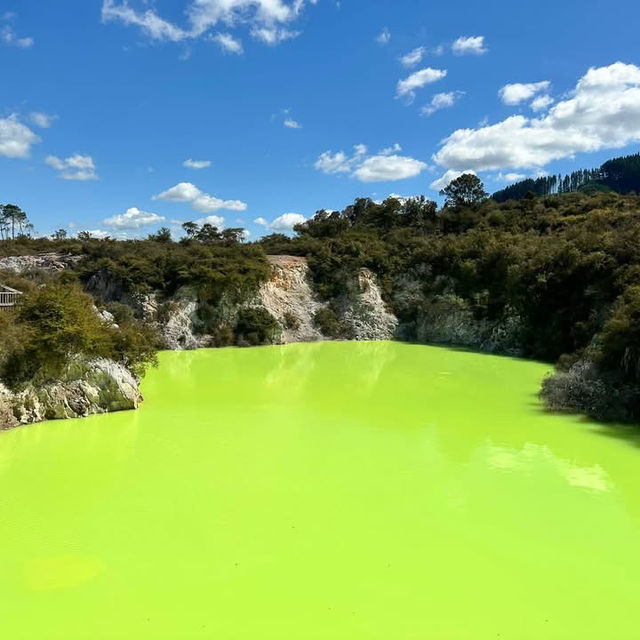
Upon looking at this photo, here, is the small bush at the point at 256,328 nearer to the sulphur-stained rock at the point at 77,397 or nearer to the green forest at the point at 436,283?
the green forest at the point at 436,283

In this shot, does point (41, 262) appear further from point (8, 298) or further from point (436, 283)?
point (436, 283)

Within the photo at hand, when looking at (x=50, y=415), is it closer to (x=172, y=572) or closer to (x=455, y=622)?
(x=172, y=572)

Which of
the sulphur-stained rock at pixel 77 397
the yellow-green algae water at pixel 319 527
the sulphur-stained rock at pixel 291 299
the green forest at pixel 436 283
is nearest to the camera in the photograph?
the yellow-green algae water at pixel 319 527

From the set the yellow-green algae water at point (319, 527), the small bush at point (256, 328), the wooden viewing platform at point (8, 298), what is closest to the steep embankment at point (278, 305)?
the small bush at point (256, 328)

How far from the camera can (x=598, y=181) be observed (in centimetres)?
8769

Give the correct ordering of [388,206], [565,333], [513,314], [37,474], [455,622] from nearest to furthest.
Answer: [455,622] < [37,474] < [565,333] < [513,314] < [388,206]

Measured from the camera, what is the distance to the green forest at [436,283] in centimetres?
1373

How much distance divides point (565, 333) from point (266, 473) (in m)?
19.5

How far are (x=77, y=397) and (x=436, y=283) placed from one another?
2479 centimetres

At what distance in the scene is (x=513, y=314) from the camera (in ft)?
91.9

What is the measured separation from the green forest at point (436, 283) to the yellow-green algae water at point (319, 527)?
1787mm

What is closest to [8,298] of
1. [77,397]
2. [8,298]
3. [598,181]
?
[8,298]

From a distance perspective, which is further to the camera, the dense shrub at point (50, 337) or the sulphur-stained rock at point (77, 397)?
the dense shrub at point (50, 337)

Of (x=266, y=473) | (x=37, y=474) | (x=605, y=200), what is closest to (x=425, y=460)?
(x=266, y=473)
